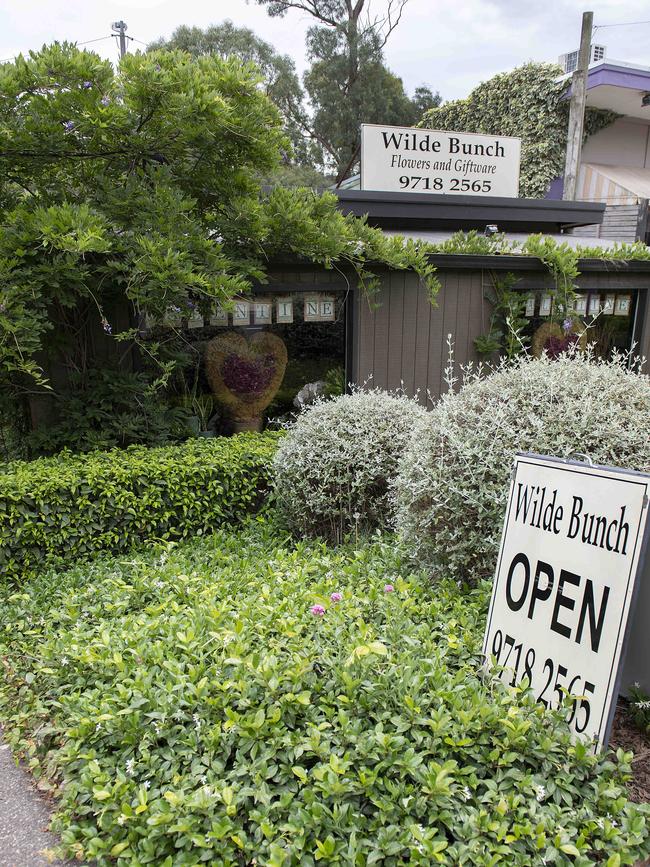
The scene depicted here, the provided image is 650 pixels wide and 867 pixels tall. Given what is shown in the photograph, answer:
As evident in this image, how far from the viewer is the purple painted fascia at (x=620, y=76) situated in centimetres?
1465

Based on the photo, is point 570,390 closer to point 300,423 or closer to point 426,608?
point 426,608

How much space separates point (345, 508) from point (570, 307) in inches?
179

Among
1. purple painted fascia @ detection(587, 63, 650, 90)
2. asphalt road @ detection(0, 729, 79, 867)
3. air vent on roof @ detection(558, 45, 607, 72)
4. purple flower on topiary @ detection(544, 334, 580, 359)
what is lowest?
asphalt road @ detection(0, 729, 79, 867)

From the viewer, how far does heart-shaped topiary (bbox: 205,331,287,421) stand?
231 inches

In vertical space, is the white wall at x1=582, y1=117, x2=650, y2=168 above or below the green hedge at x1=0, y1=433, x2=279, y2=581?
above

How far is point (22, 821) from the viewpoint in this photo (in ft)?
6.69

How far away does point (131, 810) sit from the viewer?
1.70 meters

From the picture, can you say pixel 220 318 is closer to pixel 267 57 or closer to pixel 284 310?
pixel 284 310

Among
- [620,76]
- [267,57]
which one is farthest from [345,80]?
[620,76]

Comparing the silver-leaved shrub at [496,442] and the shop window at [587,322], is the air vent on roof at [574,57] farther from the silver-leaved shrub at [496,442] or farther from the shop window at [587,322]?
the silver-leaved shrub at [496,442]

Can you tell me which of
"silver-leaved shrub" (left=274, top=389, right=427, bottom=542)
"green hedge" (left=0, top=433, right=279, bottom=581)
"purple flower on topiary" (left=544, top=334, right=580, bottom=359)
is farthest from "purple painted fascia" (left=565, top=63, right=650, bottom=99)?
"green hedge" (left=0, top=433, right=279, bottom=581)

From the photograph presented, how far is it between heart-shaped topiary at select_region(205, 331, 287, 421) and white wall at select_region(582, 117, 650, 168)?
49.8 ft

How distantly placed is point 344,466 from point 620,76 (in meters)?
15.5

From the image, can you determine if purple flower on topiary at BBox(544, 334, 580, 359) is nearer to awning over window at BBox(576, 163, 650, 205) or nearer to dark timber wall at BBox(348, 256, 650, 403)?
dark timber wall at BBox(348, 256, 650, 403)
